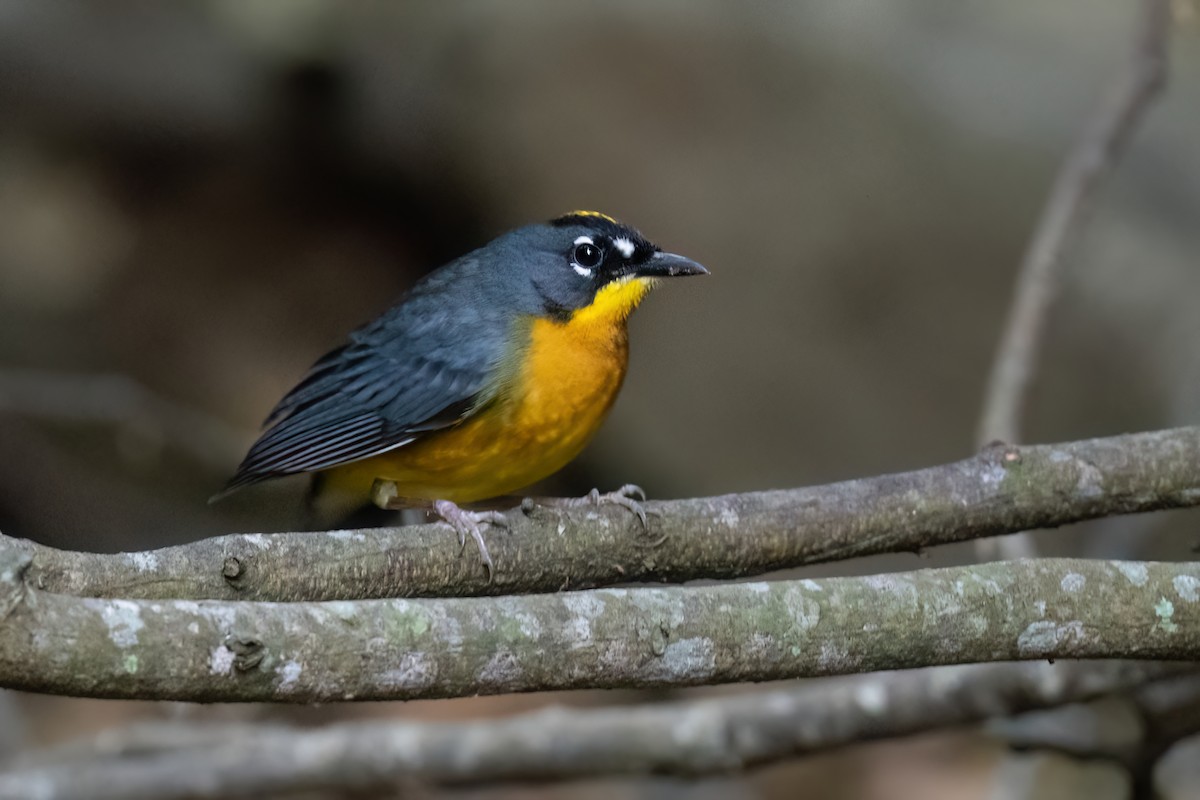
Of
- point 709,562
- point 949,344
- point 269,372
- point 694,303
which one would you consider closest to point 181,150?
point 269,372

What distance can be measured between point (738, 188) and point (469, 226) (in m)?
1.83

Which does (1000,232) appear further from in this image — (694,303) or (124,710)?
(124,710)

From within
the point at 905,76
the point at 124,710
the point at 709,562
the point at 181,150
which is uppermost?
the point at 905,76

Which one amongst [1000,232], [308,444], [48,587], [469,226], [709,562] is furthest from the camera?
[469,226]

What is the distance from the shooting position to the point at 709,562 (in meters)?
3.28

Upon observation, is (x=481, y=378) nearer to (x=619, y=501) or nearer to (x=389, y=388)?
(x=389, y=388)

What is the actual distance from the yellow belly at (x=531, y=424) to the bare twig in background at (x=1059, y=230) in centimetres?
154

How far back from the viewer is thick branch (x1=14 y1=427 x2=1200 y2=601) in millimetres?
3027

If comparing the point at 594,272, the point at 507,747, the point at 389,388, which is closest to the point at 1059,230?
the point at 594,272

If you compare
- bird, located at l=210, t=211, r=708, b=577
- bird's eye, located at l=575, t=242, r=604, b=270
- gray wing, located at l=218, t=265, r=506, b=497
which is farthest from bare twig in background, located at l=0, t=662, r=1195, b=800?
bird's eye, located at l=575, t=242, r=604, b=270

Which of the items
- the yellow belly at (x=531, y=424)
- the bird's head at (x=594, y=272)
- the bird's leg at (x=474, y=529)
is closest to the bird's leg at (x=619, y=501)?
the bird's leg at (x=474, y=529)

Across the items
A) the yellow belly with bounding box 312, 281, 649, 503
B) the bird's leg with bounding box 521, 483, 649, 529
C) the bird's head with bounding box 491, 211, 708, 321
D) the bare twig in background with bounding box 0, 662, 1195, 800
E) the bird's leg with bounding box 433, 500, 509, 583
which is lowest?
the bare twig in background with bounding box 0, 662, 1195, 800

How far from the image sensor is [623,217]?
7066 millimetres

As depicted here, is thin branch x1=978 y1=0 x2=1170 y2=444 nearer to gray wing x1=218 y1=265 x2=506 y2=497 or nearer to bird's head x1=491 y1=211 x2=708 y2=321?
bird's head x1=491 y1=211 x2=708 y2=321
